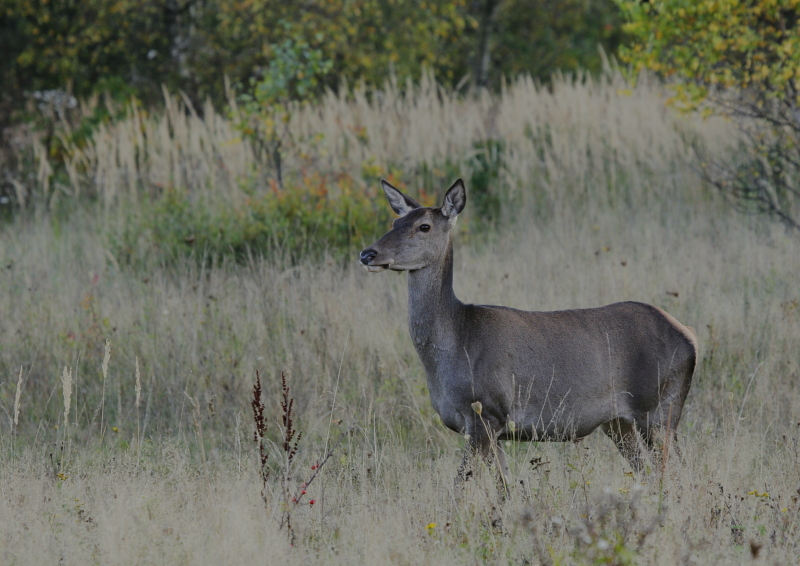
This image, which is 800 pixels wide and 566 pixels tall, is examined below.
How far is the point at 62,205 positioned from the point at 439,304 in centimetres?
853

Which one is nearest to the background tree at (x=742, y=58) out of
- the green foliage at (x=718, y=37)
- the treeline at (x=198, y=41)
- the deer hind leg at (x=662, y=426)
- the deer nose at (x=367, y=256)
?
the green foliage at (x=718, y=37)

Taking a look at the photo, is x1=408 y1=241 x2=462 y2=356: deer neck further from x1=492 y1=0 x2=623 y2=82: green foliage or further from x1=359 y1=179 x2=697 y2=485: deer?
x1=492 y1=0 x2=623 y2=82: green foliage

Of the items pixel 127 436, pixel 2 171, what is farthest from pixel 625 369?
pixel 2 171

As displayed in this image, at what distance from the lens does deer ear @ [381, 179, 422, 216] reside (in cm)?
582

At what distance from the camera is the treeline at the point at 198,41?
644 inches

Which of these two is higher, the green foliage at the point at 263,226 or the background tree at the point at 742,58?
the background tree at the point at 742,58

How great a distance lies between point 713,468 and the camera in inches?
196

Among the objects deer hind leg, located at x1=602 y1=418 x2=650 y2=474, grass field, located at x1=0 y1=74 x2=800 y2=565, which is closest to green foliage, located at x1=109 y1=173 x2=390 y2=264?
grass field, located at x1=0 y1=74 x2=800 y2=565

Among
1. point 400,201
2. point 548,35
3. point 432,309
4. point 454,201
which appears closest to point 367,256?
point 432,309

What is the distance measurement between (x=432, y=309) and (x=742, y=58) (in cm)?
634

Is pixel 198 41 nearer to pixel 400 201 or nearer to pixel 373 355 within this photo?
pixel 373 355

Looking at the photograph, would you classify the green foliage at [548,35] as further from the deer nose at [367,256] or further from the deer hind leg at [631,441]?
the deer nose at [367,256]

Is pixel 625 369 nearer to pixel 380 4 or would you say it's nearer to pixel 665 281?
pixel 665 281

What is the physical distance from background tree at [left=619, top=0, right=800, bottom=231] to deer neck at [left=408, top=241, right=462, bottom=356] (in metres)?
4.40
